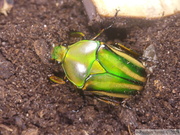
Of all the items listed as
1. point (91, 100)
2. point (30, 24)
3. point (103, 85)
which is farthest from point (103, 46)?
point (30, 24)

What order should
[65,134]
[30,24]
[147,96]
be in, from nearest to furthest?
[65,134]
[147,96]
[30,24]

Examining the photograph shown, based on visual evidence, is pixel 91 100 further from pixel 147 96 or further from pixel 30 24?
pixel 30 24

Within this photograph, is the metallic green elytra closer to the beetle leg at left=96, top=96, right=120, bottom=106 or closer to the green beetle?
the green beetle

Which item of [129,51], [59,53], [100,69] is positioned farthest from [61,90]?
[129,51]

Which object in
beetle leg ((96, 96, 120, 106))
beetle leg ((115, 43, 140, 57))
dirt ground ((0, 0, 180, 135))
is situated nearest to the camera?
dirt ground ((0, 0, 180, 135))

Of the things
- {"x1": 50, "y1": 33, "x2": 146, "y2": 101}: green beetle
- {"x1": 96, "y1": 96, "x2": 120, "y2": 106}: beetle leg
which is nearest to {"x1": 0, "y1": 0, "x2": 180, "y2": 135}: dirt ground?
{"x1": 96, "y1": 96, "x2": 120, "y2": 106}: beetle leg

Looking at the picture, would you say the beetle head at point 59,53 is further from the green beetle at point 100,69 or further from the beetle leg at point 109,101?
the beetle leg at point 109,101
